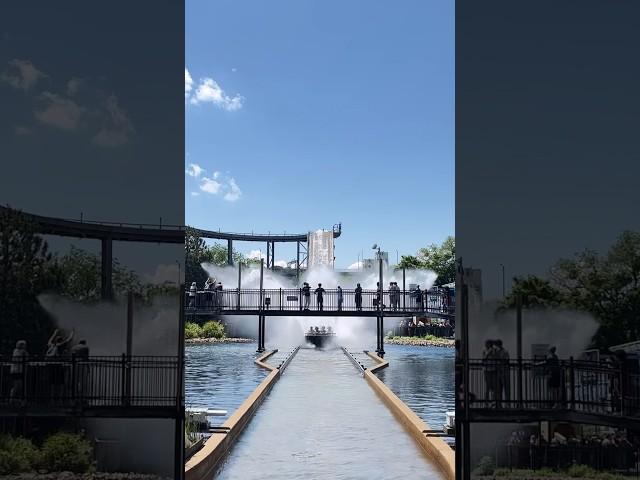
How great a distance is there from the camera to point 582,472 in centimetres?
902

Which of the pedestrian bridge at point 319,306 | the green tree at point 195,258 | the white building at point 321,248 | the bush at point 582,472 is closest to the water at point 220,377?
the pedestrian bridge at point 319,306

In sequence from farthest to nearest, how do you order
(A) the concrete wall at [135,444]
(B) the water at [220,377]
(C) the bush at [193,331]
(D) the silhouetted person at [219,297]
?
(C) the bush at [193,331] → (D) the silhouetted person at [219,297] → (B) the water at [220,377] → (A) the concrete wall at [135,444]

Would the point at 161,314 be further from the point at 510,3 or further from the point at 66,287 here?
the point at 510,3

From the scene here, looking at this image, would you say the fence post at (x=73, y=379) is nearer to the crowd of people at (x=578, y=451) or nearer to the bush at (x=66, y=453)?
the bush at (x=66, y=453)

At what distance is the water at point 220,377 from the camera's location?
1947 cm

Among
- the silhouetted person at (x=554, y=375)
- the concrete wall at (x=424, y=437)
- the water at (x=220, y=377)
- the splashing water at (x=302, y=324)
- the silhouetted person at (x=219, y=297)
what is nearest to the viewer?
the silhouetted person at (x=554, y=375)

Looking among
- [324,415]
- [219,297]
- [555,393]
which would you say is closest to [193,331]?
[219,297]

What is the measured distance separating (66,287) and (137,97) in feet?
8.77

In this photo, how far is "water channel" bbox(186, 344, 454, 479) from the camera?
39.8ft

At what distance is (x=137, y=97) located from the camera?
1008cm

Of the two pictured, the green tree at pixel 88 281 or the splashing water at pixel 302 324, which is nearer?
the green tree at pixel 88 281

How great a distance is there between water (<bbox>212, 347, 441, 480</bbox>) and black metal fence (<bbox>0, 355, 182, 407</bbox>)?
98.9 inches

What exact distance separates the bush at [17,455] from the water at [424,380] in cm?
863

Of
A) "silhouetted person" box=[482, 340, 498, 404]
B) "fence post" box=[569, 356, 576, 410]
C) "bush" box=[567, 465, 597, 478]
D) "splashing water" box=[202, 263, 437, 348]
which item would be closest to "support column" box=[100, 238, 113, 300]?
"silhouetted person" box=[482, 340, 498, 404]
